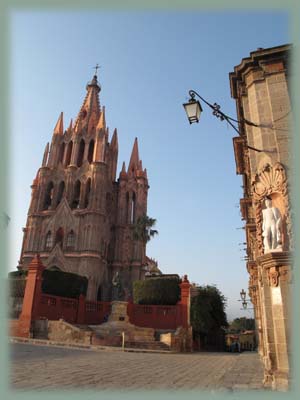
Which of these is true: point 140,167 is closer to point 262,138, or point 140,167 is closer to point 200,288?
point 200,288

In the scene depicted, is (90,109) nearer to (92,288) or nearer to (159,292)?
(92,288)

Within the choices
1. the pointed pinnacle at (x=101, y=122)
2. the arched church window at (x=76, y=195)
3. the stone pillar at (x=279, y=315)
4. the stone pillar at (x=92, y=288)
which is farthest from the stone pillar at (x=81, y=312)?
the pointed pinnacle at (x=101, y=122)

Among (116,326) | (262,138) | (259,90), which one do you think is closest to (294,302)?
(262,138)

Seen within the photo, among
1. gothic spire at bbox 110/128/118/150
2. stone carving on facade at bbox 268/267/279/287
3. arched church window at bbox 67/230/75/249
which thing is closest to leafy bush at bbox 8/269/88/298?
arched church window at bbox 67/230/75/249

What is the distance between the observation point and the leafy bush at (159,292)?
27.4m

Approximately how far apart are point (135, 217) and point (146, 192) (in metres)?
4.92

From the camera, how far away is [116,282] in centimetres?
2962

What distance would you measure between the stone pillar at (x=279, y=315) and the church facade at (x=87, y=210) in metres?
33.9

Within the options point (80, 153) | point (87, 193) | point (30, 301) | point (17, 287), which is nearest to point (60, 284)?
point (17, 287)

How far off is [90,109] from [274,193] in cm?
5158

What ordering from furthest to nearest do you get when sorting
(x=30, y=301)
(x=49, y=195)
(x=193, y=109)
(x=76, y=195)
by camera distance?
(x=49, y=195) → (x=76, y=195) → (x=30, y=301) → (x=193, y=109)

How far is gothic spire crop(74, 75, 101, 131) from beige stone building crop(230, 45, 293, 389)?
45.1m

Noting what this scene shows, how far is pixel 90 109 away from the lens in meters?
54.3

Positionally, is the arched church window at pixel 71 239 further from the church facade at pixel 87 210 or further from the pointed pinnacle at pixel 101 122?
the pointed pinnacle at pixel 101 122
